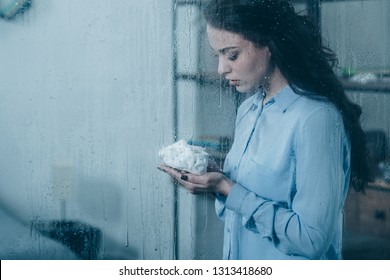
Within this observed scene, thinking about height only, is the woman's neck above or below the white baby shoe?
above

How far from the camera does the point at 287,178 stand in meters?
1.56

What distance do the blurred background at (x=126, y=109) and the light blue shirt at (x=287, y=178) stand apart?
7cm

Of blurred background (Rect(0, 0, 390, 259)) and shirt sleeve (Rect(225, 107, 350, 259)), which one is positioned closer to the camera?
shirt sleeve (Rect(225, 107, 350, 259))

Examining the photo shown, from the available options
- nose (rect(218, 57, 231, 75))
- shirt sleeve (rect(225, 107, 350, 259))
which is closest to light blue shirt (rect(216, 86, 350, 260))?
→ shirt sleeve (rect(225, 107, 350, 259))

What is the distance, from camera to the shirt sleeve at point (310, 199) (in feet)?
5.07

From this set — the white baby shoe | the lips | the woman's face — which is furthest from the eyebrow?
the white baby shoe

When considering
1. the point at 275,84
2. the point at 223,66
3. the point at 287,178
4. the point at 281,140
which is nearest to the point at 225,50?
the point at 223,66

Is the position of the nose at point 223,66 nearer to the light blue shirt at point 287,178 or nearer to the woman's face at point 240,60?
the woman's face at point 240,60

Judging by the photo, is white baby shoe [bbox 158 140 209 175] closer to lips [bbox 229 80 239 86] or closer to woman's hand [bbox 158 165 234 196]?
woman's hand [bbox 158 165 234 196]

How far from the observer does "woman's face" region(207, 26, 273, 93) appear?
160 centimetres

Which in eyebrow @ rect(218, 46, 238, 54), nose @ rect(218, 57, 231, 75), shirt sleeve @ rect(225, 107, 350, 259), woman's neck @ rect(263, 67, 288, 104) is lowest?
shirt sleeve @ rect(225, 107, 350, 259)

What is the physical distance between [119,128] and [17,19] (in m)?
0.51

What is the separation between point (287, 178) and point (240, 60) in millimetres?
423

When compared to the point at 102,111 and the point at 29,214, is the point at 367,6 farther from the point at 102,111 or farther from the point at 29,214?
the point at 29,214
